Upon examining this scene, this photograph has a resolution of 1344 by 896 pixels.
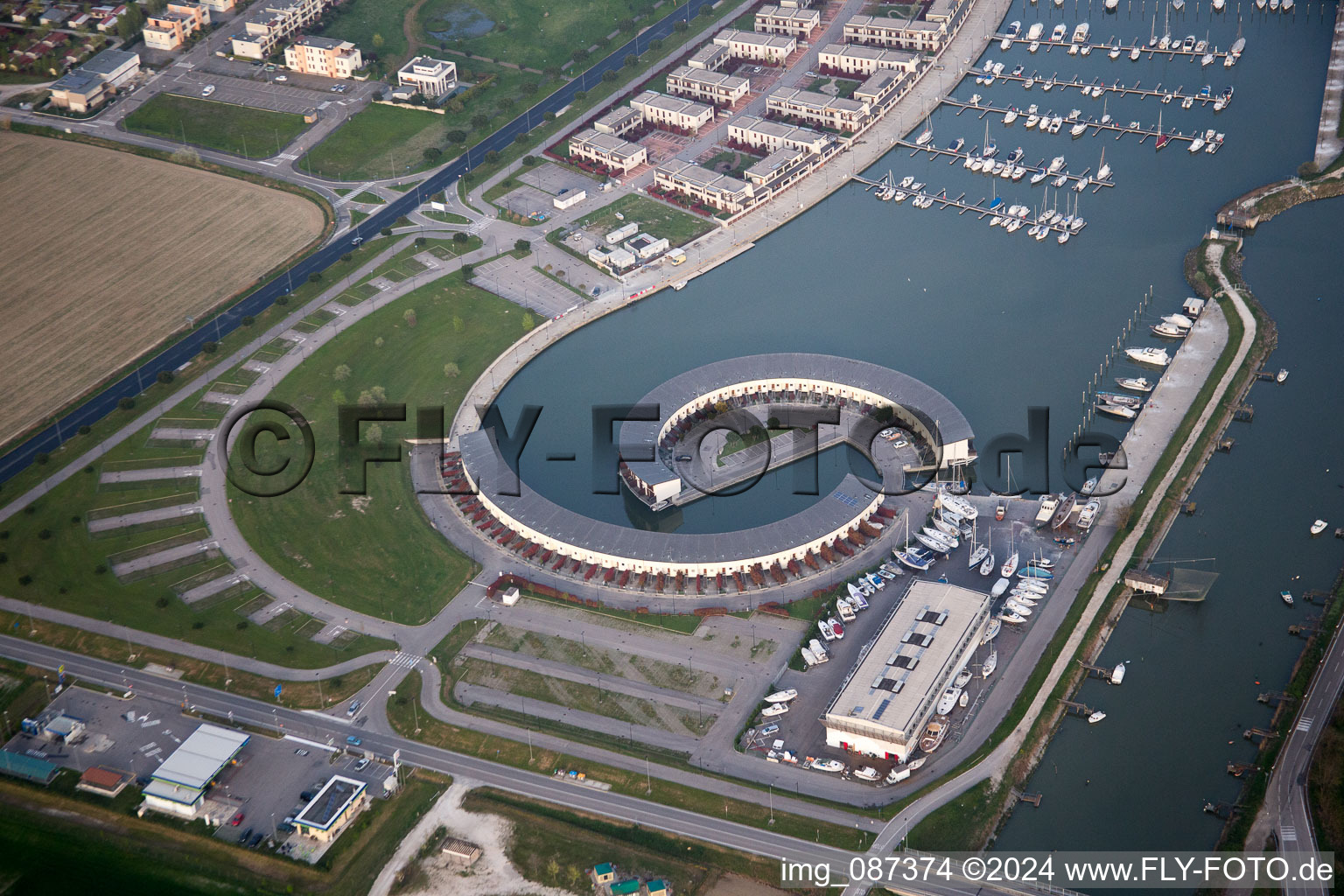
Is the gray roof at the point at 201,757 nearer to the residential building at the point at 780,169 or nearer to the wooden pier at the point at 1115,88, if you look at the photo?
the residential building at the point at 780,169

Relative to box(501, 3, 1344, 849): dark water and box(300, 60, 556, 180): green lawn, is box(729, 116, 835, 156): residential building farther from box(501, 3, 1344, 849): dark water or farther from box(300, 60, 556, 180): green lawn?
box(300, 60, 556, 180): green lawn

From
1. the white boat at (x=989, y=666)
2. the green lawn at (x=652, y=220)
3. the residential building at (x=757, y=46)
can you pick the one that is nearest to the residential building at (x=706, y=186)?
the green lawn at (x=652, y=220)

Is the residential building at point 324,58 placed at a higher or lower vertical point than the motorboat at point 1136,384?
higher

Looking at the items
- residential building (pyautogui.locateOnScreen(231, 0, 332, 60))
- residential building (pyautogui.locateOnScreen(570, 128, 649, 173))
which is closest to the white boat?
residential building (pyautogui.locateOnScreen(570, 128, 649, 173))

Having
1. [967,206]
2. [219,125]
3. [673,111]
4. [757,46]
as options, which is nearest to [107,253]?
[219,125]

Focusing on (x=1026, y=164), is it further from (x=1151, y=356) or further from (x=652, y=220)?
(x=652, y=220)

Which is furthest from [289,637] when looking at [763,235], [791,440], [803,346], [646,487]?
[763,235]
